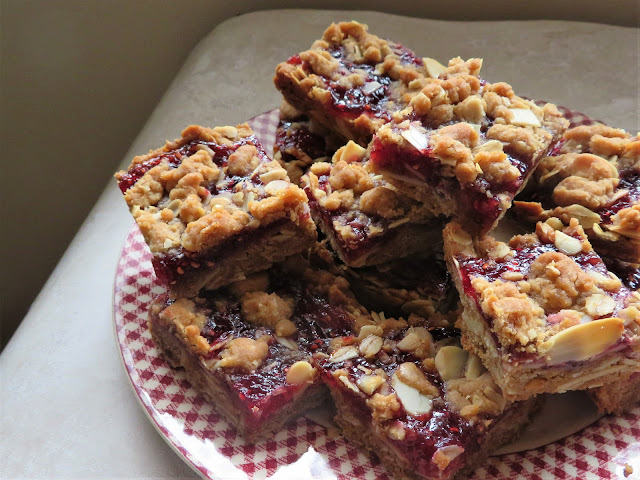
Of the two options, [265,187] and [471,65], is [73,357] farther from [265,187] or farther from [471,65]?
[471,65]

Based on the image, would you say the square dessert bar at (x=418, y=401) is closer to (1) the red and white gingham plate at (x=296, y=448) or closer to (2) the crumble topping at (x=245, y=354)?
(1) the red and white gingham plate at (x=296, y=448)

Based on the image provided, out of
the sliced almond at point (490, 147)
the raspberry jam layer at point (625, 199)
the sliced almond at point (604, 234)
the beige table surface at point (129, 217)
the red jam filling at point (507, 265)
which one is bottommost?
the beige table surface at point (129, 217)

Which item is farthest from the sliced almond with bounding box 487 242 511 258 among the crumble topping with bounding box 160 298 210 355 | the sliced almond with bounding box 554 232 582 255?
the crumble topping with bounding box 160 298 210 355

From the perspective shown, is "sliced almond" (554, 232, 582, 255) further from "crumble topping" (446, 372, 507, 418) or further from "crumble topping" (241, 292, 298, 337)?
"crumble topping" (241, 292, 298, 337)

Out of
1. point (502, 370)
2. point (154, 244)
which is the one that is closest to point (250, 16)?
point (154, 244)

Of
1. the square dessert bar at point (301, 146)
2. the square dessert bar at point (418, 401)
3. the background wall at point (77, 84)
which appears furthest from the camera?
the background wall at point (77, 84)

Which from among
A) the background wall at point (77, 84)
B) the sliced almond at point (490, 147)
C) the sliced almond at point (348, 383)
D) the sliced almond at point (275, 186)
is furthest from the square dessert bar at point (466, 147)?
the background wall at point (77, 84)
